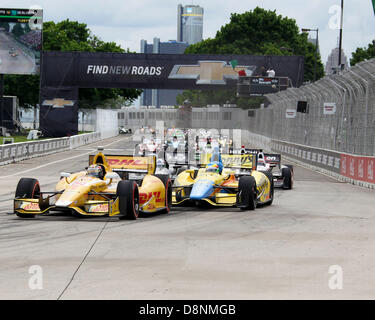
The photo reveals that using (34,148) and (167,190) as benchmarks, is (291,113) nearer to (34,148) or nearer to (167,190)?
(34,148)

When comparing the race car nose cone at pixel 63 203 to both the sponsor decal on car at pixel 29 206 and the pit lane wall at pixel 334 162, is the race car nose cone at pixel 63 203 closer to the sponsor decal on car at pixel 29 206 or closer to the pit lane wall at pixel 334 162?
the sponsor decal on car at pixel 29 206

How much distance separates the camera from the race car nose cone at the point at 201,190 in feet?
52.6

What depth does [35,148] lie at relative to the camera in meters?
39.6

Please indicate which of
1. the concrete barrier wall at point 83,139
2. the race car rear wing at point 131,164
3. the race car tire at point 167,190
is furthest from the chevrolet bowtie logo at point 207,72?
the race car tire at point 167,190

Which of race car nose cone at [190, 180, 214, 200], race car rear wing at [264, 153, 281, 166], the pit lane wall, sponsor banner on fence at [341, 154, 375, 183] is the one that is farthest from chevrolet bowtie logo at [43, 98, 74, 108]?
race car nose cone at [190, 180, 214, 200]

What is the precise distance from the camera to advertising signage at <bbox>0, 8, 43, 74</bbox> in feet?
185

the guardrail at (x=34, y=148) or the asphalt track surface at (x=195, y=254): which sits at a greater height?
the asphalt track surface at (x=195, y=254)

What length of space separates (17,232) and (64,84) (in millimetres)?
44836

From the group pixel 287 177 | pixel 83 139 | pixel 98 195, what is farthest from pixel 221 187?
pixel 83 139

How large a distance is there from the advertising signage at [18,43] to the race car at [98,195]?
4213 cm

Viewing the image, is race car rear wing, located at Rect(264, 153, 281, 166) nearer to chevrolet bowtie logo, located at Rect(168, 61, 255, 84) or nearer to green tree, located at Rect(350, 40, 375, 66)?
chevrolet bowtie logo, located at Rect(168, 61, 255, 84)
